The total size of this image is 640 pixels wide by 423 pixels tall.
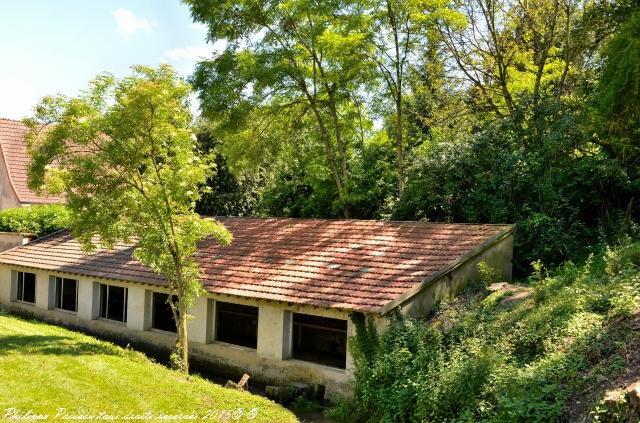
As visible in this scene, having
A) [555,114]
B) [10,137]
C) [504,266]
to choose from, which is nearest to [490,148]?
[555,114]

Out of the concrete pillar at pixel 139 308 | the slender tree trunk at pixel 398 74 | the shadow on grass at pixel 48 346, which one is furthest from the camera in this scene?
the slender tree trunk at pixel 398 74

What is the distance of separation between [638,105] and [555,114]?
642 cm

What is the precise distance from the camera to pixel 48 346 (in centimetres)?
1548

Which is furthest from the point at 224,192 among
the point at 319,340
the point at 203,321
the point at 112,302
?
the point at 319,340

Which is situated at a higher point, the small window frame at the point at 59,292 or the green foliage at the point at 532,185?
the green foliage at the point at 532,185

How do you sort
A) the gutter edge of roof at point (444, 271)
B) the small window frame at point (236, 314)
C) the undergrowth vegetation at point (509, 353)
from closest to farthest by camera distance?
the undergrowth vegetation at point (509, 353)
the gutter edge of roof at point (444, 271)
the small window frame at point (236, 314)

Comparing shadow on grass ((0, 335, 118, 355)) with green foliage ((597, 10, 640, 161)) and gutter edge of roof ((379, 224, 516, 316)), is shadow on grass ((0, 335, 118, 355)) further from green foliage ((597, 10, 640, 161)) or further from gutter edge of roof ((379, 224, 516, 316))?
green foliage ((597, 10, 640, 161))

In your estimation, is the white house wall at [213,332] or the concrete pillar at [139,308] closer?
the white house wall at [213,332]

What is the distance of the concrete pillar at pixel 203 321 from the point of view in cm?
1647

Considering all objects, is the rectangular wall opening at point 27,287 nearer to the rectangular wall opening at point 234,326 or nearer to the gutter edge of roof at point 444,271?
the rectangular wall opening at point 234,326

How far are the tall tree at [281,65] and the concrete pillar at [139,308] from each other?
7.33m

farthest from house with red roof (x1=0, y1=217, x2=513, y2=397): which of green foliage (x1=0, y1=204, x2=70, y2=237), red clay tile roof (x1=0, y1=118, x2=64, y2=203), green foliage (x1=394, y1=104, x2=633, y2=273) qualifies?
red clay tile roof (x1=0, y1=118, x2=64, y2=203)

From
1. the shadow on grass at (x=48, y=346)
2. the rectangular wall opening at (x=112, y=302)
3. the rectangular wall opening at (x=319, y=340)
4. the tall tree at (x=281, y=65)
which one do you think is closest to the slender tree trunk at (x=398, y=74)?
the tall tree at (x=281, y=65)

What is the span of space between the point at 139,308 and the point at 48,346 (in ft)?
10.7
